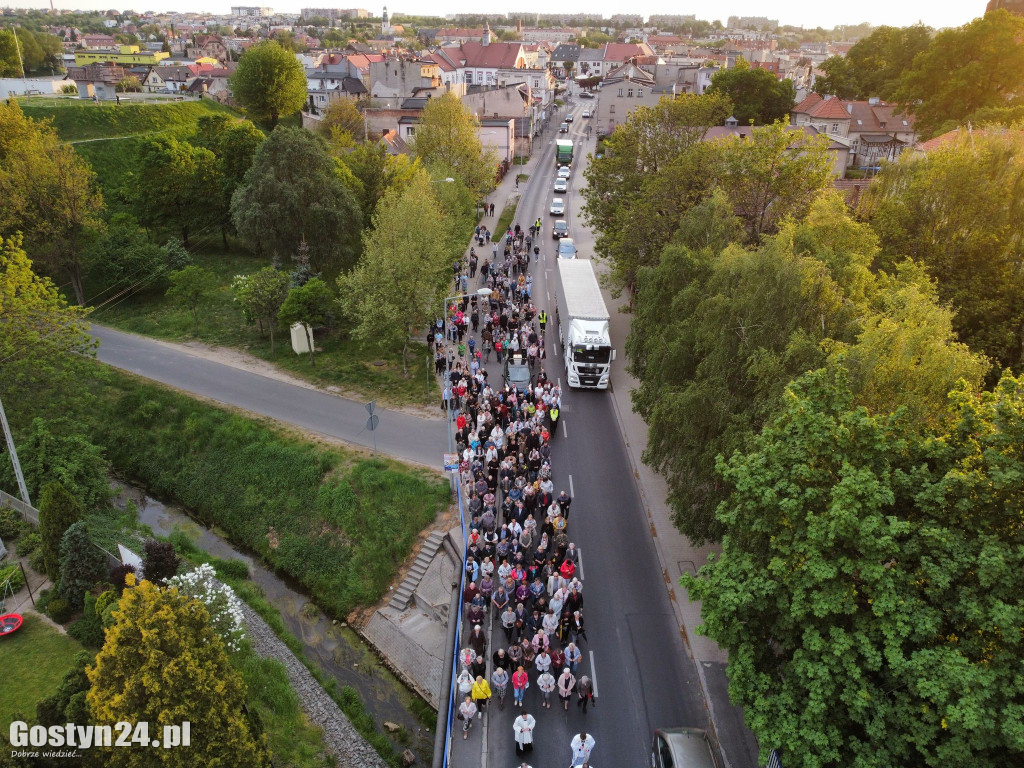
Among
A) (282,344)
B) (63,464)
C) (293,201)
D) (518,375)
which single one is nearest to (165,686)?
(63,464)

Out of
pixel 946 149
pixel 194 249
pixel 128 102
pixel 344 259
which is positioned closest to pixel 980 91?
pixel 946 149

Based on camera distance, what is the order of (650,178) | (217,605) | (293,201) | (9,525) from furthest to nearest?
(293,201) → (650,178) → (9,525) → (217,605)

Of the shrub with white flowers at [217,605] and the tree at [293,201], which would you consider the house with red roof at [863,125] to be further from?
the shrub with white flowers at [217,605]

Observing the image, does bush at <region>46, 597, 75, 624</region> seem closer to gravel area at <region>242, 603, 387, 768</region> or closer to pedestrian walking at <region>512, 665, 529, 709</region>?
gravel area at <region>242, 603, 387, 768</region>

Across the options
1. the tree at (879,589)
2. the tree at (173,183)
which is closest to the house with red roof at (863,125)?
the tree at (173,183)

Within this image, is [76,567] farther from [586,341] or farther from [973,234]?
[973,234]

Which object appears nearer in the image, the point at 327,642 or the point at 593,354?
the point at 327,642
